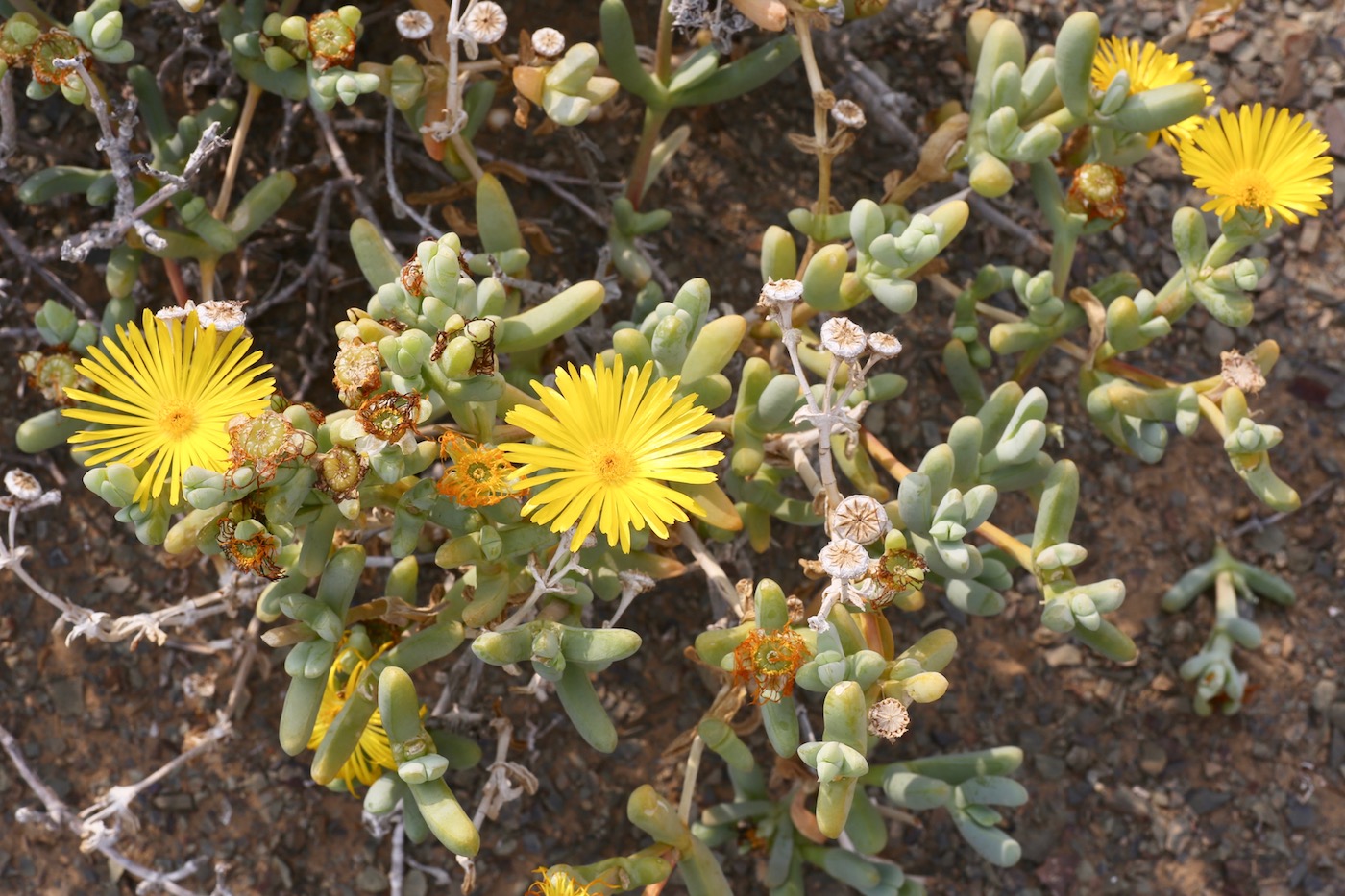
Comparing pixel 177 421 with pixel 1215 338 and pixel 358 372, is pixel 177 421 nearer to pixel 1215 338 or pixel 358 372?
pixel 358 372

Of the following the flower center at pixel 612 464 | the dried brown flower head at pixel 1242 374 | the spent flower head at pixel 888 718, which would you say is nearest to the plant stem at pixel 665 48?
the flower center at pixel 612 464

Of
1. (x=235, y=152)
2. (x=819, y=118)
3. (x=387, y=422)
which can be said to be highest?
(x=235, y=152)

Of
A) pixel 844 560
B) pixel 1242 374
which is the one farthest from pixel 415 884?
pixel 1242 374

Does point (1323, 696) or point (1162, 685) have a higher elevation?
point (1162, 685)

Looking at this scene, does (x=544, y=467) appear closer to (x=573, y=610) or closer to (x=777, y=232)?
(x=573, y=610)

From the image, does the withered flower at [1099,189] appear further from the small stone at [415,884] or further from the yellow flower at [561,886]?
the small stone at [415,884]

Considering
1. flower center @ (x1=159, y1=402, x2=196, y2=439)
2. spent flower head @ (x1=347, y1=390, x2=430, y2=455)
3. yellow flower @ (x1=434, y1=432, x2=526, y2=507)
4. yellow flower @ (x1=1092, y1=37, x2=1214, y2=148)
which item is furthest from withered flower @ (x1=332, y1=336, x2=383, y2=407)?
yellow flower @ (x1=1092, y1=37, x2=1214, y2=148)
